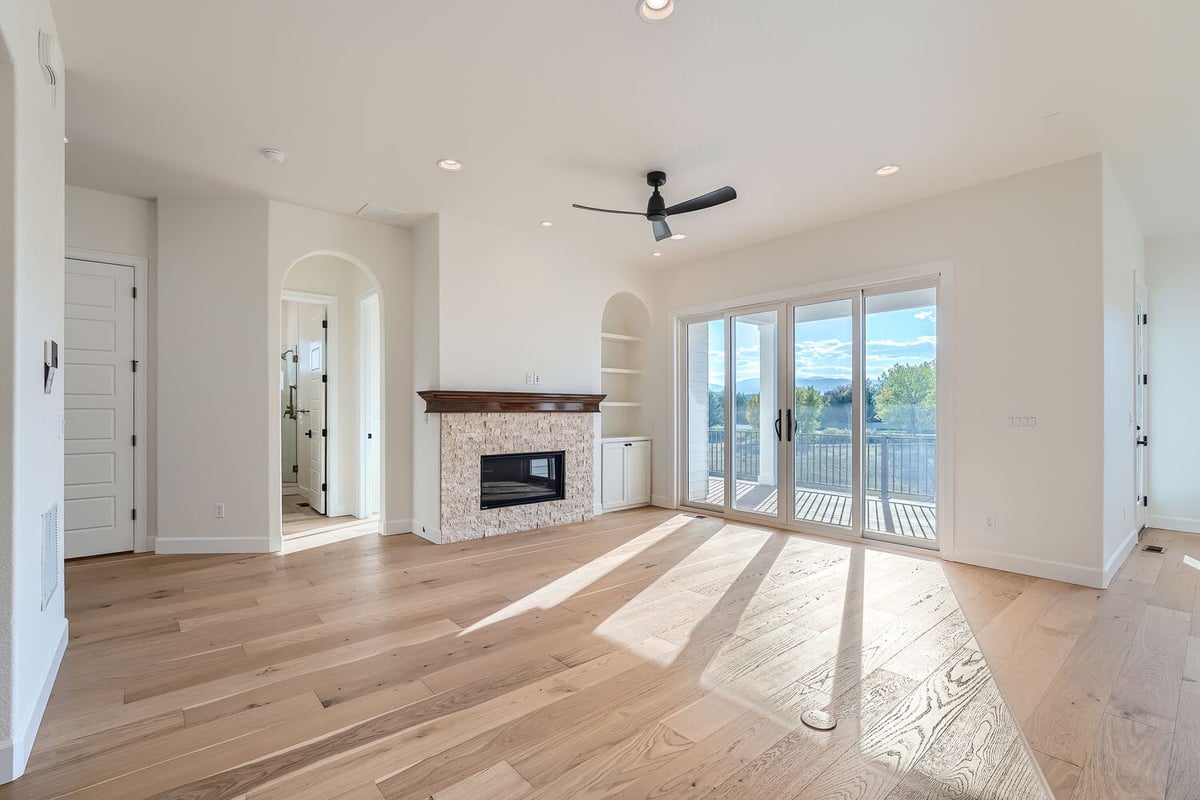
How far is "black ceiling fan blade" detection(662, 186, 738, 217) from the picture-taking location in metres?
3.74

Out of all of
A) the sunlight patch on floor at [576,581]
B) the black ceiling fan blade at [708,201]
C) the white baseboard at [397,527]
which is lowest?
the sunlight patch on floor at [576,581]

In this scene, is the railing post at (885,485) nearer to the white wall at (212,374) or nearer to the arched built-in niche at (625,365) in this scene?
the arched built-in niche at (625,365)

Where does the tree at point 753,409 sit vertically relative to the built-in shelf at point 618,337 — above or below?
below

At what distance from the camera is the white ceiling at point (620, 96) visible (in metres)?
2.49

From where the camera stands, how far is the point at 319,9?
243 centimetres

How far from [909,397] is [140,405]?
21.2 ft

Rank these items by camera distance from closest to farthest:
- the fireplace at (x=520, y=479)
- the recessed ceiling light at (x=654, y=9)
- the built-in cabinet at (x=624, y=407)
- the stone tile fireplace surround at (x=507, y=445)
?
1. the recessed ceiling light at (x=654, y=9)
2. the stone tile fireplace surround at (x=507, y=445)
3. the fireplace at (x=520, y=479)
4. the built-in cabinet at (x=624, y=407)

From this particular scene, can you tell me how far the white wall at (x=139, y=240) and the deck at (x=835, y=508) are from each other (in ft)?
17.4

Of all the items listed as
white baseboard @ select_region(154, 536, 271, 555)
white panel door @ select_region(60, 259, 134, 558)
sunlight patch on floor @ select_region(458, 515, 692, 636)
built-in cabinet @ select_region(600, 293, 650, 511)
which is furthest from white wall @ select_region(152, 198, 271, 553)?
built-in cabinet @ select_region(600, 293, 650, 511)

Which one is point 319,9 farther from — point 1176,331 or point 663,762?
point 1176,331

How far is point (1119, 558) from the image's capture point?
423 centimetres

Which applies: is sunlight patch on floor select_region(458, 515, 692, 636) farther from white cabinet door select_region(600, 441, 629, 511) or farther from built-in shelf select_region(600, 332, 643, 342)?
built-in shelf select_region(600, 332, 643, 342)

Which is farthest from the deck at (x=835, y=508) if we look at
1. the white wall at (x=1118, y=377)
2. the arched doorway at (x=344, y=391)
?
the arched doorway at (x=344, y=391)

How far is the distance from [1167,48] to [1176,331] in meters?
4.16
